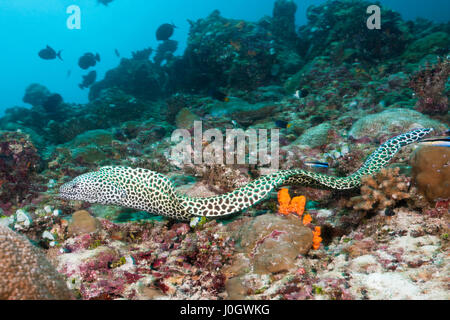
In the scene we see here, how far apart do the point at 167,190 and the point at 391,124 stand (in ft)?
22.0

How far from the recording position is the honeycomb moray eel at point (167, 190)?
4461 mm

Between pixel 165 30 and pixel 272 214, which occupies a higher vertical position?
pixel 165 30

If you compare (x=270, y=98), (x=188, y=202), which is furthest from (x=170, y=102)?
(x=188, y=202)

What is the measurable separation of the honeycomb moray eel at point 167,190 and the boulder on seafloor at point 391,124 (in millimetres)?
3482

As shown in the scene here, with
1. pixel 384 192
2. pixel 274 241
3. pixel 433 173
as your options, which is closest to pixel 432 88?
pixel 433 173

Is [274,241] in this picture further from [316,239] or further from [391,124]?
[391,124]

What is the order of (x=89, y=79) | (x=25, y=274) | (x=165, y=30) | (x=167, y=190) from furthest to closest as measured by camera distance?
(x=89, y=79)
(x=165, y=30)
(x=167, y=190)
(x=25, y=274)

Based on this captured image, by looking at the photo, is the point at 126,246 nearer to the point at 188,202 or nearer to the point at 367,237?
the point at 188,202

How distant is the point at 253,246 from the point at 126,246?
228cm

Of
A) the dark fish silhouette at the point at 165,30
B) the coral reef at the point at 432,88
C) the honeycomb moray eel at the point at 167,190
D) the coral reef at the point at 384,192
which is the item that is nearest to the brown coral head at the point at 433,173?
the coral reef at the point at 384,192

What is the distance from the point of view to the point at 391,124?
7504 mm

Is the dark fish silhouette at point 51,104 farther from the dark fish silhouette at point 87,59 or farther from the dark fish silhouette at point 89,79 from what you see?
the dark fish silhouette at point 89,79

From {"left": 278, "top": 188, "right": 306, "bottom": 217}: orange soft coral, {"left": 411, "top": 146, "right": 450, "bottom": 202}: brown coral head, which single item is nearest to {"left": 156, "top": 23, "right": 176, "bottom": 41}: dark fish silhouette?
{"left": 278, "top": 188, "right": 306, "bottom": 217}: orange soft coral

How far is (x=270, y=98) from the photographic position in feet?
50.3
